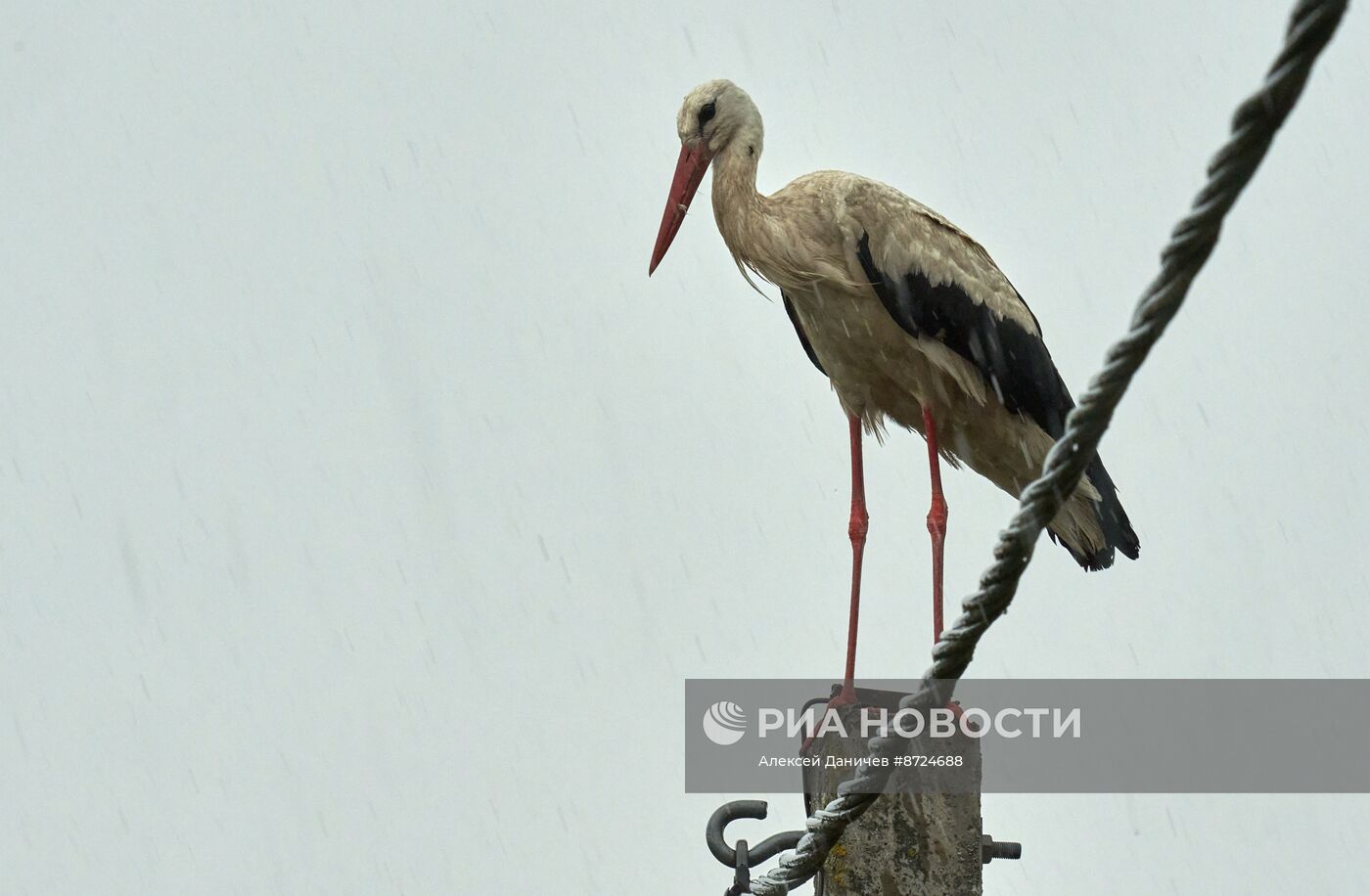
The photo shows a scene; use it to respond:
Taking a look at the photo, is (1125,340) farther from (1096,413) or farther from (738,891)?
(738,891)

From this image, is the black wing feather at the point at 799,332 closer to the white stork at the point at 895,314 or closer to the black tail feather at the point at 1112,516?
the white stork at the point at 895,314

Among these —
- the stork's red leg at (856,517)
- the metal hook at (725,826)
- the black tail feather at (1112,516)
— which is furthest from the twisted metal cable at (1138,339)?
the black tail feather at (1112,516)

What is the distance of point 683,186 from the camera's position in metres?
5.53

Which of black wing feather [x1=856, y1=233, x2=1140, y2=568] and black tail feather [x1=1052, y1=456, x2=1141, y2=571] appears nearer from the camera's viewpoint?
black wing feather [x1=856, y1=233, x2=1140, y2=568]

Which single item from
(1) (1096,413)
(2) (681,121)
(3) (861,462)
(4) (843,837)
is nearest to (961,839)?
(4) (843,837)

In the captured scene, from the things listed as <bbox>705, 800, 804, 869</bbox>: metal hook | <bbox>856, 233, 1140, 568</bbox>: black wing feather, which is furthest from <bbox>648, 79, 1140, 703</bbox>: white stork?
<bbox>705, 800, 804, 869</bbox>: metal hook

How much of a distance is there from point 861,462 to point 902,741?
3.17 metres

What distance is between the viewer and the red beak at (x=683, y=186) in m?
5.50

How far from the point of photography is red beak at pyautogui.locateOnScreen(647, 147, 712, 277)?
5.50 metres

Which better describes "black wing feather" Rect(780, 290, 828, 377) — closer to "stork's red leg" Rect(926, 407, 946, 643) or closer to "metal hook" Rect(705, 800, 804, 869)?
"stork's red leg" Rect(926, 407, 946, 643)

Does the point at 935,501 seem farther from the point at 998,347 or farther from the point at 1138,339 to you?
the point at 1138,339

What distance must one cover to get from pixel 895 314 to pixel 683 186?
3.06 ft

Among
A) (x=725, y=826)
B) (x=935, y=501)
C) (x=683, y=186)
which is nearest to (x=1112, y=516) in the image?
(x=935, y=501)

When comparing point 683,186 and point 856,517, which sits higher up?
point 683,186
